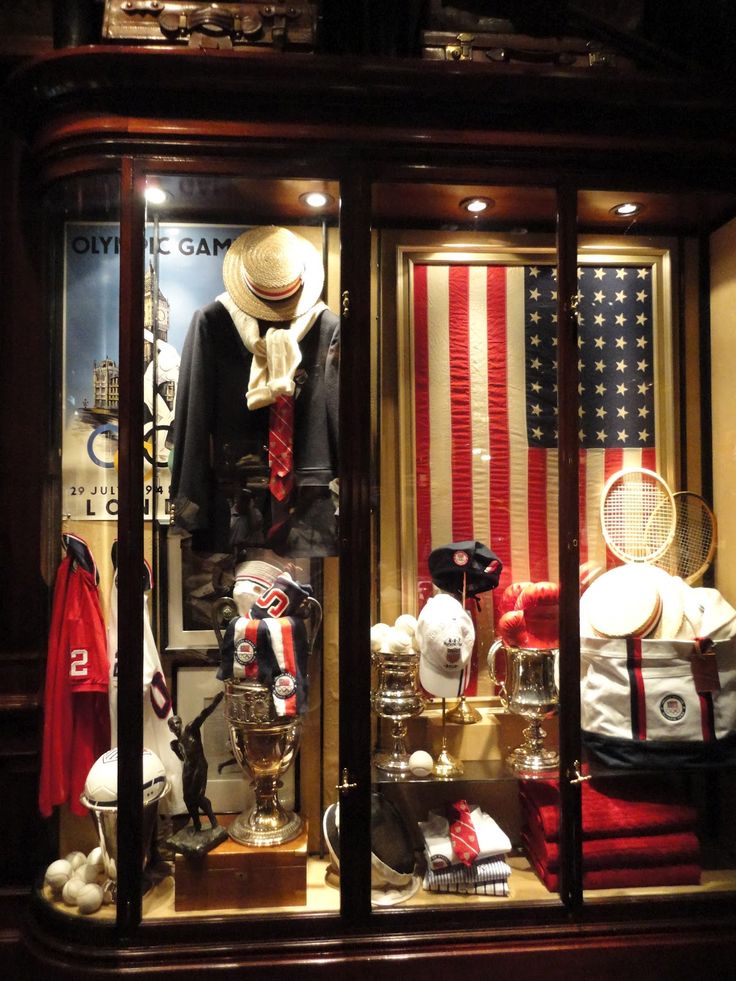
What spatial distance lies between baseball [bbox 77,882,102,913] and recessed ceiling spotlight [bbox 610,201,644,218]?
8.16 feet

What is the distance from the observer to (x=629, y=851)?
Answer: 203 cm

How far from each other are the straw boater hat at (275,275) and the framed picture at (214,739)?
3.64 feet

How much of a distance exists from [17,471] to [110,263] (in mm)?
705

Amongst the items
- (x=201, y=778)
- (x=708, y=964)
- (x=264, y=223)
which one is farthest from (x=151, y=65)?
(x=708, y=964)

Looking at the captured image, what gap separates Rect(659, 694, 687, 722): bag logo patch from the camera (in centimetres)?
208

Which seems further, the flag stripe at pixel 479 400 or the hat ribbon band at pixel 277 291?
the flag stripe at pixel 479 400

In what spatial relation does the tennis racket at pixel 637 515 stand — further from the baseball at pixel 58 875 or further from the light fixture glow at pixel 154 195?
the baseball at pixel 58 875

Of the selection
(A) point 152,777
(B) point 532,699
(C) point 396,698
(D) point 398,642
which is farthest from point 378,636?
(A) point 152,777

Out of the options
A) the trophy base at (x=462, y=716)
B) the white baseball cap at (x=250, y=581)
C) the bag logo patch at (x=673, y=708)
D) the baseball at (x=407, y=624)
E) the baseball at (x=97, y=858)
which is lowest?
the baseball at (x=97, y=858)

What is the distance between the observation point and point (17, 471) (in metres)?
2.17

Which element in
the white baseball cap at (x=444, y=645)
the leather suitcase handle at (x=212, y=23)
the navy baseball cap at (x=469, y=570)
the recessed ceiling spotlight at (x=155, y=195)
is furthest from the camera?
the navy baseball cap at (x=469, y=570)

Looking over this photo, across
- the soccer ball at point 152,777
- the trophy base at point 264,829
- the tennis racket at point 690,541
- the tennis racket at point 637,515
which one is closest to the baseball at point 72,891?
the soccer ball at point 152,777

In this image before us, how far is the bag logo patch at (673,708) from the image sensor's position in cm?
208

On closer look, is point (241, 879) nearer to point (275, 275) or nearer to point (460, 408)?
point (460, 408)
